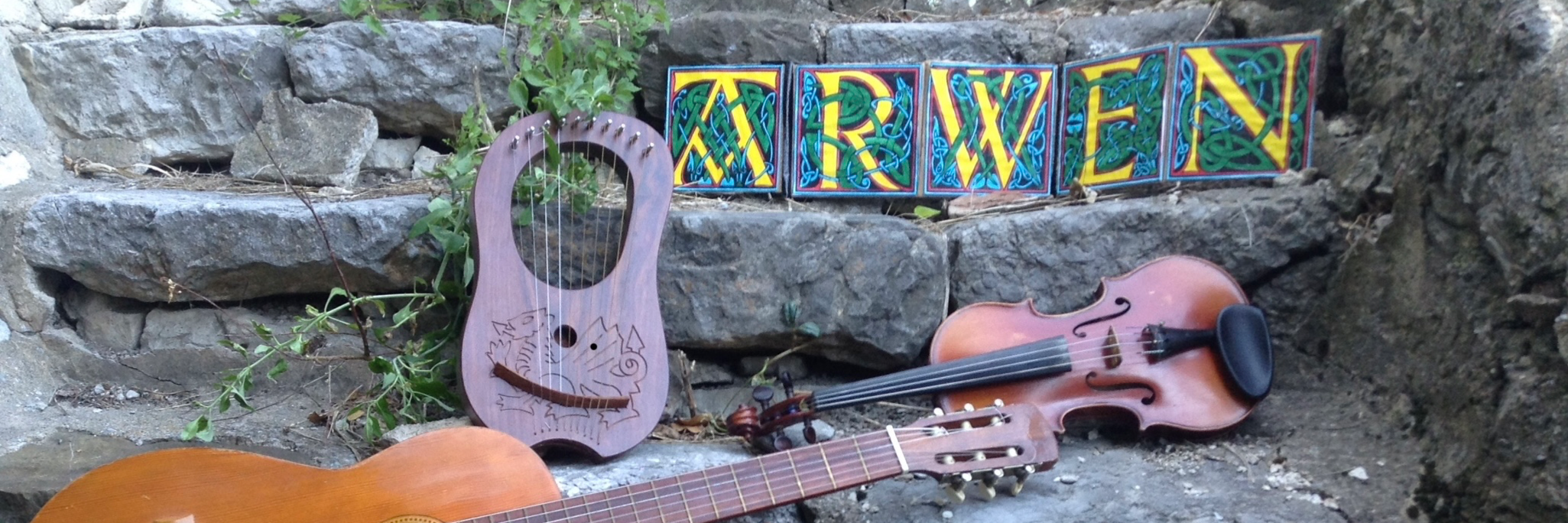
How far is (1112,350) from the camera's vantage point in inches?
73.0

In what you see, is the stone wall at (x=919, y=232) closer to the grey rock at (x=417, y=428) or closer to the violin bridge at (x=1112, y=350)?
the violin bridge at (x=1112, y=350)

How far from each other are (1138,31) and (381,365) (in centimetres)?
187

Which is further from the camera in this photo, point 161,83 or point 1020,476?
point 161,83

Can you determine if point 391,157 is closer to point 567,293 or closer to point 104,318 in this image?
point 104,318

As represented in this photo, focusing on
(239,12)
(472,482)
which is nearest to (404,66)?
(239,12)

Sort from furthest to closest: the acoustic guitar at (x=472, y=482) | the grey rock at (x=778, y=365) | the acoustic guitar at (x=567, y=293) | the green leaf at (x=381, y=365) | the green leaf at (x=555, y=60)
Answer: the grey rock at (x=778, y=365)
the green leaf at (x=555, y=60)
the green leaf at (x=381, y=365)
the acoustic guitar at (x=567, y=293)
the acoustic guitar at (x=472, y=482)

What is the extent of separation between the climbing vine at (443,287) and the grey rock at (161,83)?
30 cm

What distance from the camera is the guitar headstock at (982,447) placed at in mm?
1592

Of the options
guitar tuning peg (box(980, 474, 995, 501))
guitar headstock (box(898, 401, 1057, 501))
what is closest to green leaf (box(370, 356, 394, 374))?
guitar headstock (box(898, 401, 1057, 501))

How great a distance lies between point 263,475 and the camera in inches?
58.7

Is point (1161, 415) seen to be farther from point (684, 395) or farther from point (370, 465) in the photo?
point (370, 465)

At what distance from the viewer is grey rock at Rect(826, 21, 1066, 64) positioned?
245cm

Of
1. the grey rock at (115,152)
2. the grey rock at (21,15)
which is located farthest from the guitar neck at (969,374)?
the grey rock at (21,15)

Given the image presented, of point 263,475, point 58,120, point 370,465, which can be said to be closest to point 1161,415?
point 370,465
